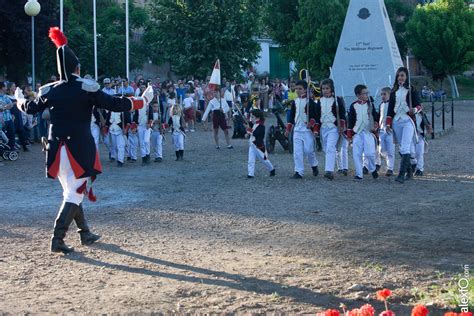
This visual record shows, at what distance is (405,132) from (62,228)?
761cm

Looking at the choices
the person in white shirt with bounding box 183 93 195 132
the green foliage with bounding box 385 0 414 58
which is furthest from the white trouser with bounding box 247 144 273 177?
the green foliage with bounding box 385 0 414 58

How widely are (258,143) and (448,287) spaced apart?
8707 mm

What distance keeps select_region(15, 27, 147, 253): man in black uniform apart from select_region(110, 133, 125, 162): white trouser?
900 centimetres

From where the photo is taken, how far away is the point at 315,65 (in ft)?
149

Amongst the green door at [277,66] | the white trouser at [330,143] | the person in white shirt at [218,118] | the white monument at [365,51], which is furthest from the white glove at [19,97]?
the green door at [277,66]

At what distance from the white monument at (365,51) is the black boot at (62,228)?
15.2 metres

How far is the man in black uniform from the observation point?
870 centimetres

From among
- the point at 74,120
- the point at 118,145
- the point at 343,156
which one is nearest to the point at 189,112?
the point at 118,145

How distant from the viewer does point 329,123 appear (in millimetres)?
14828

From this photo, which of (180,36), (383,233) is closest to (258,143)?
(383,233)

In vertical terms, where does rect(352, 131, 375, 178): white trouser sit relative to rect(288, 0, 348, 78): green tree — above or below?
below

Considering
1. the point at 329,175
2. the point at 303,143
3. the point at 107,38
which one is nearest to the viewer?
the point at 329,175

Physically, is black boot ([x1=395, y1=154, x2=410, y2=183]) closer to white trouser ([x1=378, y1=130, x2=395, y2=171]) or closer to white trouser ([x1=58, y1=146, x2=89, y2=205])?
white trouser ([x1=378, y1=130, x2=395, y2=171])

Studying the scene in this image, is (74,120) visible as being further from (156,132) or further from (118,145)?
(156,132)
